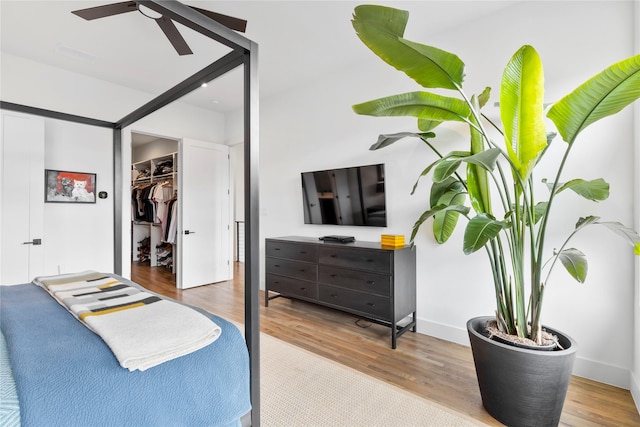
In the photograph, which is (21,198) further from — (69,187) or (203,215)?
(203,215)

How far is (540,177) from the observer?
86.8 inches

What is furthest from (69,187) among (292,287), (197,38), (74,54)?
(292,287)

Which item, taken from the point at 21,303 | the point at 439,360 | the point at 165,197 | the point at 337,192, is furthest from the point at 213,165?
the point at 439,360

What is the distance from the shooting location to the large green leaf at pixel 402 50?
54.9 inches

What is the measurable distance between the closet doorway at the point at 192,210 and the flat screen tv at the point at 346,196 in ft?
5.83

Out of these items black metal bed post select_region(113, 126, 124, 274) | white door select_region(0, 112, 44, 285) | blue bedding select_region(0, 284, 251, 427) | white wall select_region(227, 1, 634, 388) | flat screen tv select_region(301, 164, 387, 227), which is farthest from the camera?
flat screen tv select_region(301, 164, 387, 227)

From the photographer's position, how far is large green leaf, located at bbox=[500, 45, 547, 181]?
56.7 inches

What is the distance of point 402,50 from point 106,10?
1.91 metres

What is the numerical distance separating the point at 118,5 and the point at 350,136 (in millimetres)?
2194

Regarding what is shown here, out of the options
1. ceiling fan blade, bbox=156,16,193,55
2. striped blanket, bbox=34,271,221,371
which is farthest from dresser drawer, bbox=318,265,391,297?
ceiling fan blade, bbox=156,16,193,55

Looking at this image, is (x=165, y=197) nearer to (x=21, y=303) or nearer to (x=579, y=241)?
(x=21, y=303)

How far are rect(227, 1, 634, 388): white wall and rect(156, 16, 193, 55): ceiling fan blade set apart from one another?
47.2 inches

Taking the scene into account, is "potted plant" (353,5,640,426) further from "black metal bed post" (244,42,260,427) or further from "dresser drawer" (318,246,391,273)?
"dresser drawer" (318,246,391,273)

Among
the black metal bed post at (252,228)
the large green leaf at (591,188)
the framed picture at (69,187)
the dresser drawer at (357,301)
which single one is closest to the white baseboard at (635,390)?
the large green leaf at (591,188)
